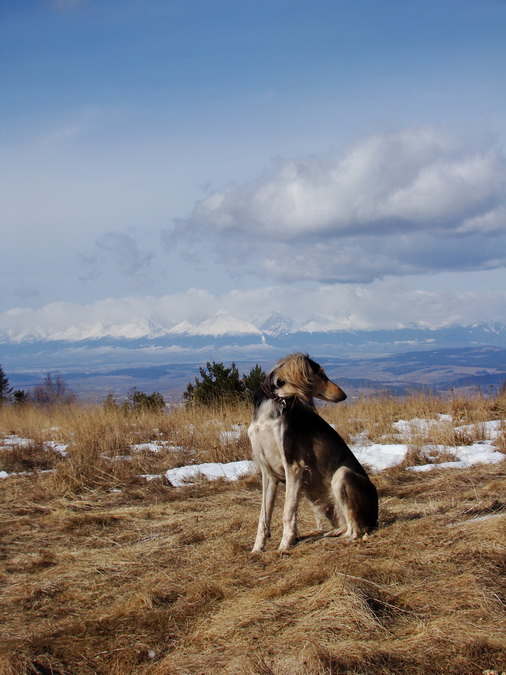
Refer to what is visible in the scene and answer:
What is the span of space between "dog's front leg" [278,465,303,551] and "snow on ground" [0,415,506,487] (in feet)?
12.6

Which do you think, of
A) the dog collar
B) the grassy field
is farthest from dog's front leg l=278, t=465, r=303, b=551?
the dog collar

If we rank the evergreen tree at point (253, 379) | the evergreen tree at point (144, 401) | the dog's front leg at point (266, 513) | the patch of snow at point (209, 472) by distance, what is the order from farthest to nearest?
the evergreen tree at point (253, 379)
the evergreen tree at point (144, 401)
the patch of snow at point (209, 472)
the dog's front leg at point (266, 513)

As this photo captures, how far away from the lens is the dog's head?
18.0 ft

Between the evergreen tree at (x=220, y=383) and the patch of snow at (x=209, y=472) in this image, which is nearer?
the patch of snow at (x=209, y=472)

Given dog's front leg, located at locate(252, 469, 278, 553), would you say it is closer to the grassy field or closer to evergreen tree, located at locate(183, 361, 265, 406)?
the grassy field

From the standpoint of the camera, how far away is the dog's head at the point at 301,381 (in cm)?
549

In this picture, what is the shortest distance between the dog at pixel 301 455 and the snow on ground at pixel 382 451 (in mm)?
3708

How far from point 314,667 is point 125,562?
3.03m

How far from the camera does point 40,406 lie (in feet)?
57.5

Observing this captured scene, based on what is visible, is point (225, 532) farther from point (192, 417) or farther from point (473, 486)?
point (192, 417)

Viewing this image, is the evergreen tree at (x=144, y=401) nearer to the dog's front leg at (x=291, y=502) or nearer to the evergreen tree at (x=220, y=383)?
the evergreen tree at (x=220, y=383)

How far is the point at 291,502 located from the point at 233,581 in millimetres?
1055

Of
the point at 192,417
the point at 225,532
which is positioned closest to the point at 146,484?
the point at 225,532

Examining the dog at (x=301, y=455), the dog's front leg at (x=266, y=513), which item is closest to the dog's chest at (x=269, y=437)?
the dog at (x=301, y=455)
